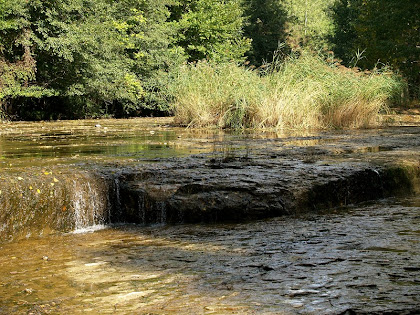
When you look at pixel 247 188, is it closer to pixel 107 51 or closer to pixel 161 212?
pixel 161 212

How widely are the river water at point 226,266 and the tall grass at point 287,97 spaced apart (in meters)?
6.62

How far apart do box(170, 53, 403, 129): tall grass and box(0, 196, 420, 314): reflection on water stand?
7.33m

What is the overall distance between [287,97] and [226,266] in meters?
8.47

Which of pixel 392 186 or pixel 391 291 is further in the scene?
pixel 392 186

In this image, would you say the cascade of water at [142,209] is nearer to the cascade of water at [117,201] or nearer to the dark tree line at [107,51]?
the cascade of water at [117,201]

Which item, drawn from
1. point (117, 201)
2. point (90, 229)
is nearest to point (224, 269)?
point (90, 229)

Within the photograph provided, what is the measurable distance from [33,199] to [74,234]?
40cm

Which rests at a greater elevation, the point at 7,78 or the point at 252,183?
the point at 7,78

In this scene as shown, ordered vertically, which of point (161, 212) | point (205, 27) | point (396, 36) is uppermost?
point (205, 27)

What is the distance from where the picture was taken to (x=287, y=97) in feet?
36.2

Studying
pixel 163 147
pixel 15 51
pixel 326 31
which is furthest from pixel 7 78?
pixel 326 31

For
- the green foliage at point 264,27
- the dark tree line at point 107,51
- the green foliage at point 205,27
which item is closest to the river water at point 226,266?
the dark tree line at point 107,51

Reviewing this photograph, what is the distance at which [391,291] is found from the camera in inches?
91.7

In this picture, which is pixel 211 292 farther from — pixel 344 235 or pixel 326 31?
pixel 326 31
